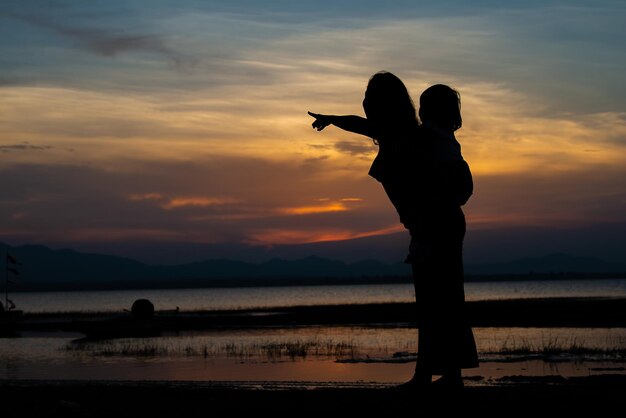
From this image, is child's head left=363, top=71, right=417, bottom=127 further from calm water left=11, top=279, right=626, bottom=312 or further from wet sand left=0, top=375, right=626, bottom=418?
calm water left=11, top=279, right=626, bottom=312

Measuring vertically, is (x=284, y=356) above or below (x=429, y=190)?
below

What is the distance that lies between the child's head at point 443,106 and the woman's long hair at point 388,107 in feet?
0.56

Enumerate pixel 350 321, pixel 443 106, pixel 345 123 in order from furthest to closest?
pixel 350 321, pixel 443 106, pixel 345 123

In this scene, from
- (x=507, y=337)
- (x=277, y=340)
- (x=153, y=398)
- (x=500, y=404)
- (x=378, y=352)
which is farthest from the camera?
(x=277, y=340)

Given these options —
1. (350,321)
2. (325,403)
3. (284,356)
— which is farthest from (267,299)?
(325,403)

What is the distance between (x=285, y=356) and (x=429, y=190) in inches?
737

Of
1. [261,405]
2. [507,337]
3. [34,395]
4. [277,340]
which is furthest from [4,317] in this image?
[261,405]

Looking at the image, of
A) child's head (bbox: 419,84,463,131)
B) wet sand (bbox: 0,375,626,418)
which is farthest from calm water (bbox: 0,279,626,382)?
child's head (bbox: 419,84,463,131)

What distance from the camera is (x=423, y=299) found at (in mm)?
7582

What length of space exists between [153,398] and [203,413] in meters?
2.09

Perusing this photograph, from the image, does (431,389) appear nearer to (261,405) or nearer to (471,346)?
(471,346)

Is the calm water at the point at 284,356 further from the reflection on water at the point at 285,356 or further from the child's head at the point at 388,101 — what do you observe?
the child's head at the point at 388,101

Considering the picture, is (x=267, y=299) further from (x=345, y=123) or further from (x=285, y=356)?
(x=345, y=123)

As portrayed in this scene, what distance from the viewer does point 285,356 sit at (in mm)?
25453
